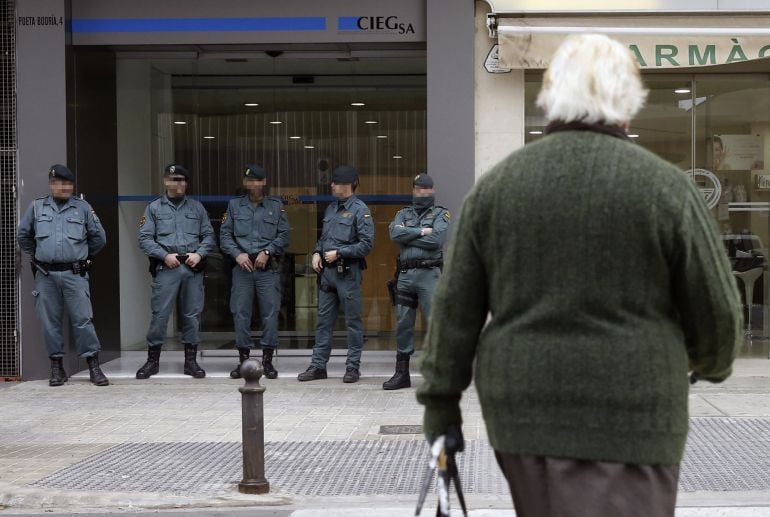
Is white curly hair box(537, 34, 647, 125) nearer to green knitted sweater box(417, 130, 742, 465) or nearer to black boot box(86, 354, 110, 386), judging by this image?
green knitted sweater box(417, 130, 742, 465)

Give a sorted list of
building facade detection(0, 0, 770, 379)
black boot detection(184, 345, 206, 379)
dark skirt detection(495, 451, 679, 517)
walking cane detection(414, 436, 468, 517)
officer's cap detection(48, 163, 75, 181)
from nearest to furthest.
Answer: dark skirt detection(495, 451, 679, 517) < walking cane detection(414, 436, 468, 517) < officer's cap detection(48, 163, 75, 181) < building facade detection(0, 0, 770, 379) < black boot detection(184, 345, 206, 379)

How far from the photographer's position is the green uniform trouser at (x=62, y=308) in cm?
1002

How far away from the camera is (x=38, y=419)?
8.57m

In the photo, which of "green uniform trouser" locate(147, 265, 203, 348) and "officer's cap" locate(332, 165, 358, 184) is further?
"green uniform trouser" locate(147, 265, 203, 348)

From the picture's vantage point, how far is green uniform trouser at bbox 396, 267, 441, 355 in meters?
9.47

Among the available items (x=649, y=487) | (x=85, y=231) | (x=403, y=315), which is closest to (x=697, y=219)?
(x=649, y=487)

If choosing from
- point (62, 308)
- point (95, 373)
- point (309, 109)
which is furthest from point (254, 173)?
point (95, 373)

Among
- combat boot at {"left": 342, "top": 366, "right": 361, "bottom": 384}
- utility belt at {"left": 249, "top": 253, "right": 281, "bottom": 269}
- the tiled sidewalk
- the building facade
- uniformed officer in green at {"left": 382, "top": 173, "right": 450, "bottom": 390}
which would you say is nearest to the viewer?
the tiled sidewalk

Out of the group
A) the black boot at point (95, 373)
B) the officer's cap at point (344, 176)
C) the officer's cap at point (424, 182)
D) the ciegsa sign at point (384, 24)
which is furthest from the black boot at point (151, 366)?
the ciegsa sign at point (384, 24)

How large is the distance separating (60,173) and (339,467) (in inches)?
193

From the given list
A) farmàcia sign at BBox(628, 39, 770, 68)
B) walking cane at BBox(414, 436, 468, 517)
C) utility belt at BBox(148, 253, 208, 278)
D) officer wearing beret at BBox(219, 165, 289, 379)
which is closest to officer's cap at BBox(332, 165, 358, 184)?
officer wearing beret at BBox(219, 165, 289, 379)

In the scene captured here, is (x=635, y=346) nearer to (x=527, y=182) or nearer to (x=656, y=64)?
(x=527, y=182)

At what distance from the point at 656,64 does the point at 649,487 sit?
817 cm

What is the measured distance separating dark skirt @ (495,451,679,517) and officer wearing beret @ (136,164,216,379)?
821cm
